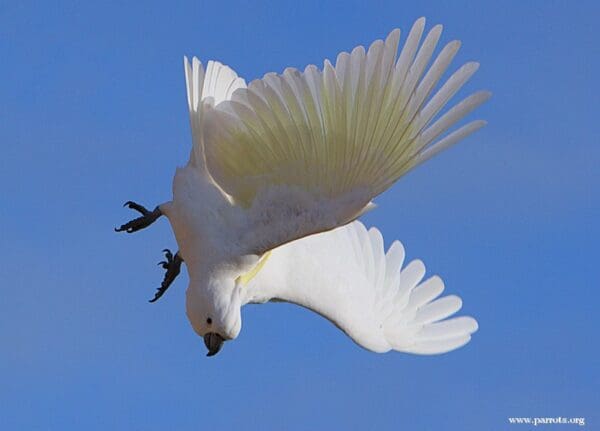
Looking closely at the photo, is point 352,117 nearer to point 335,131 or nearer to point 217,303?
point 335,131

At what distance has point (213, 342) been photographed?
8.85m

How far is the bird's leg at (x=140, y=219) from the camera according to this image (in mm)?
9164

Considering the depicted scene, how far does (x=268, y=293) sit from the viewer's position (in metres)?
9.31

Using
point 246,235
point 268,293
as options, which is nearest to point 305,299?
point 268,293

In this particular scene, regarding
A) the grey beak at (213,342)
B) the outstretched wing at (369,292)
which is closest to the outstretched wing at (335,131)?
the grey beak at (213,342)

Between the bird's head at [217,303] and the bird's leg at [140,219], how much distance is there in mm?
527

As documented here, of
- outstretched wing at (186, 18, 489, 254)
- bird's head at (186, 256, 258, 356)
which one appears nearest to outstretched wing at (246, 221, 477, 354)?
bird's head at (186, 256, 258, 356)

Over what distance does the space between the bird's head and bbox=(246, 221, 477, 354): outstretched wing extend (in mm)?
593

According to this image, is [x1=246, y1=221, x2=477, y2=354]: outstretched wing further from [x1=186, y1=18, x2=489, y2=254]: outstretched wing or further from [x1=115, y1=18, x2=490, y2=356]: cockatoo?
[x1=186, y1=18, x2=489, y2=254]: outstretched wing

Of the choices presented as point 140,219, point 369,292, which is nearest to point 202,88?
point 140,219

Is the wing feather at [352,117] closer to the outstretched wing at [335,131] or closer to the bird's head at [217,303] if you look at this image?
the outstretched wing at [335,131]

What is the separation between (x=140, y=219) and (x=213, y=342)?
2.81 feet

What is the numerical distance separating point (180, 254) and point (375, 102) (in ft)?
4.76

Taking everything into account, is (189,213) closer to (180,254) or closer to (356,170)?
(180,254)
